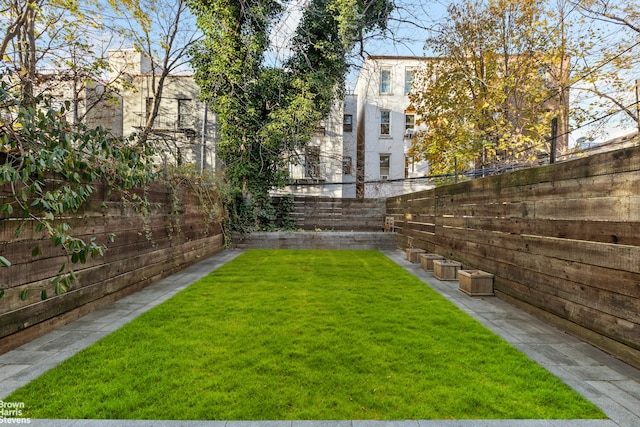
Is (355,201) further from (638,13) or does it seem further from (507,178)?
(638,13)

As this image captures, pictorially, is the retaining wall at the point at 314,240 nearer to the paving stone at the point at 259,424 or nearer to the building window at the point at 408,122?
the paving stone at the point at 259,424

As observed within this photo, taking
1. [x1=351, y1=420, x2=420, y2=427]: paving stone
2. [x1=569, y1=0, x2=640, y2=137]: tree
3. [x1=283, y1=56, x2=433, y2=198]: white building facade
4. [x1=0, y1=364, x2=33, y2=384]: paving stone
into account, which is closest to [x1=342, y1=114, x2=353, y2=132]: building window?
[x1=283, y1=56, x2=433, y2=198]: white building facade

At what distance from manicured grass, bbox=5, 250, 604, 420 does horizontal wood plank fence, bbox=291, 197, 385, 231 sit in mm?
7364

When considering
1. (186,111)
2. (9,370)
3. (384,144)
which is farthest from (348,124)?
(9,370)

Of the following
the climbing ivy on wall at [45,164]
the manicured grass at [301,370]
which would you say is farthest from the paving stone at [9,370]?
the climbing ivy on wall at [45,164]

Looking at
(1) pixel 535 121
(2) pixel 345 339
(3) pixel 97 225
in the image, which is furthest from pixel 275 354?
(1) pixel 535 121

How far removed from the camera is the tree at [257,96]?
903 centimetres

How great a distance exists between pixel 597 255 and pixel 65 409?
4.41 meters

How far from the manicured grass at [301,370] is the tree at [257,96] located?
629 centimetres

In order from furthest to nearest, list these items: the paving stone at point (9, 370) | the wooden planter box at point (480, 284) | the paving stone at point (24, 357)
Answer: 1. the wooden planter box at point (480, 284)
2. the paving stone at point (24, 357)
3. the paving stone at point (9, 370)

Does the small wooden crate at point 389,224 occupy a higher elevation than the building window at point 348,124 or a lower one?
lower

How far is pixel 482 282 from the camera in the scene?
4.65m

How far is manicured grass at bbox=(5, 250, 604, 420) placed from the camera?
1941 mm

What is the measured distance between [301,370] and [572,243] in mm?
3057
